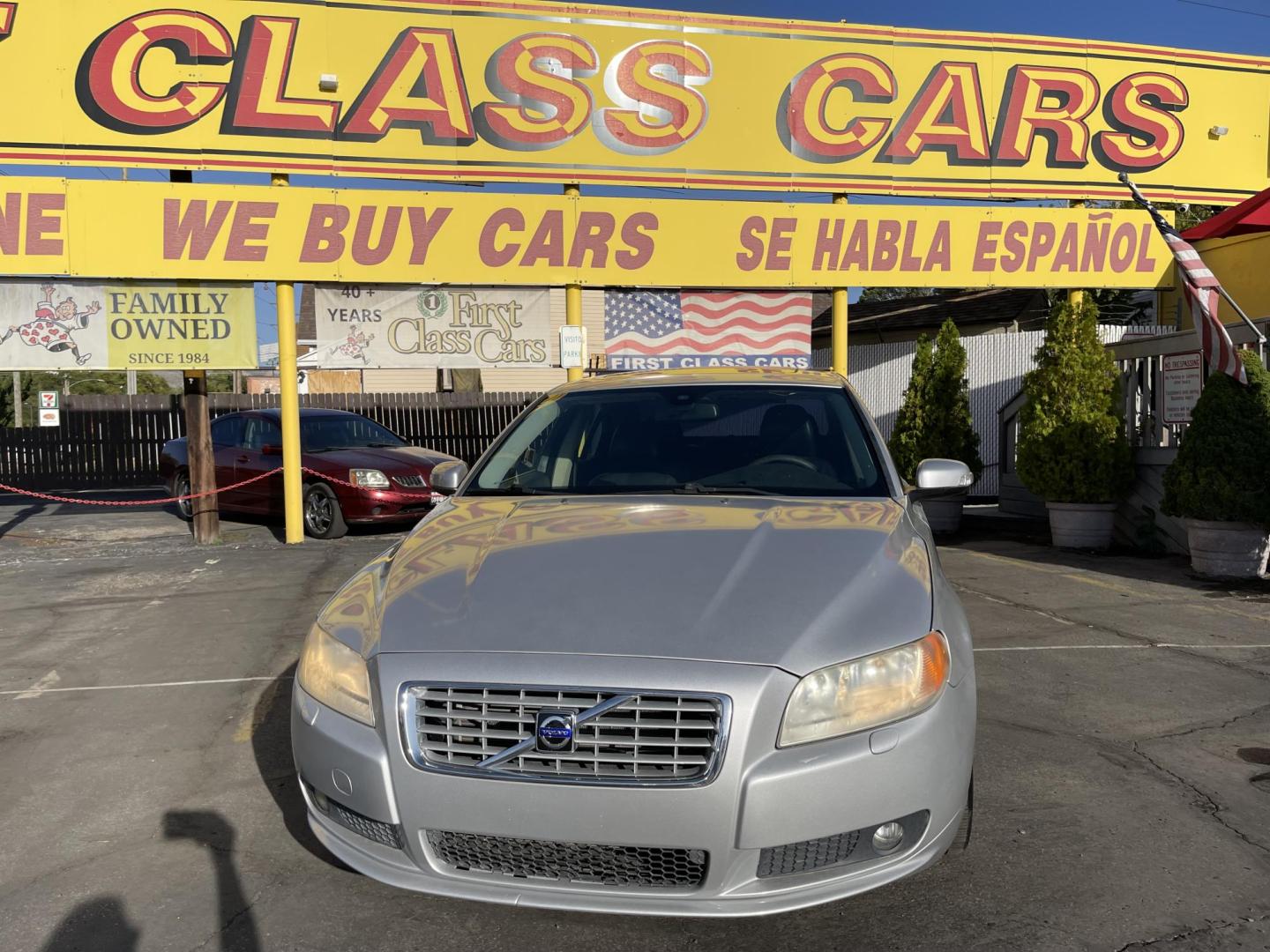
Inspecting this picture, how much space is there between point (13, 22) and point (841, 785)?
11.6 m

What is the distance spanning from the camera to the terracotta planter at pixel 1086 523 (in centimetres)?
1055

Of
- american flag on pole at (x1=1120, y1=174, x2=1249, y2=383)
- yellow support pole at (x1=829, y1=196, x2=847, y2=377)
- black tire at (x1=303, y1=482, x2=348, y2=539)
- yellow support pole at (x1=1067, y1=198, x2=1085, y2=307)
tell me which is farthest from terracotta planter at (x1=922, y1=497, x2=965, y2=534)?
black tire at (x1=303, y1=482, x2=348, y2=539)

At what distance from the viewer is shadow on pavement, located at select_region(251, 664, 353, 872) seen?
350 centimetres

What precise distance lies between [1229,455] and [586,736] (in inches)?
301


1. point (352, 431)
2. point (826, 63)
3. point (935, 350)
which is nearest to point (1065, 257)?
point (935, 350)

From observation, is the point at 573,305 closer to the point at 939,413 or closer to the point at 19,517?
the point at 939,413

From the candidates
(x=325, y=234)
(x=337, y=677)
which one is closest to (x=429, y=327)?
(x=325, y=234)

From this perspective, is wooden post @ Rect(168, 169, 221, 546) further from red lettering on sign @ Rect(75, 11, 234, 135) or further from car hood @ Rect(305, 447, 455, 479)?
red lettering on sign @ Rect(75, 11, 234, 135)

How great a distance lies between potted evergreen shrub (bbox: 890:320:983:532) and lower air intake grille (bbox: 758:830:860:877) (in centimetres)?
986

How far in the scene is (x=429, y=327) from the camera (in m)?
11.8

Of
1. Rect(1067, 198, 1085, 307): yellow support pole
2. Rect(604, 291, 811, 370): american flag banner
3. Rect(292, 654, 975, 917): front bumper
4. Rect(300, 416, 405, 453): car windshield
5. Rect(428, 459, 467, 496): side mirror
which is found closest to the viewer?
Rect(292, 654, 975, 917): front bumper

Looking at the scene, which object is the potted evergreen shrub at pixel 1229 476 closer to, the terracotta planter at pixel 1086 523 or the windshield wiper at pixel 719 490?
the terracotta planter at pixel 1086 523

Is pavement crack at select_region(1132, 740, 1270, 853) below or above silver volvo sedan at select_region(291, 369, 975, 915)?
below

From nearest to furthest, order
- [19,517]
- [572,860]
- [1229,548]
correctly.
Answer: [572,860]
[1229,548]
[19,517]
